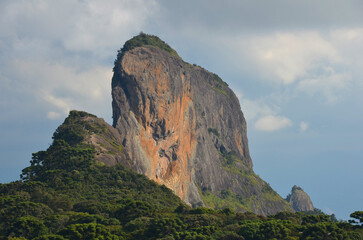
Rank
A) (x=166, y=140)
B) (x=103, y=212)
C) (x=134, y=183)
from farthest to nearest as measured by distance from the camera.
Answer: (x=166, y=140), (x=134, y=183), (x=103, y=212)

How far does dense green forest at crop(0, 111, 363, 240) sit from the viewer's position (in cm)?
8350

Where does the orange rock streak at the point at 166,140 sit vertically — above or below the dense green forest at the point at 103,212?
above

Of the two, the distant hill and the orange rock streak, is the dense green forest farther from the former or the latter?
the orange rock streak

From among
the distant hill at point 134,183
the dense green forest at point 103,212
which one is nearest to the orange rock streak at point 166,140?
the distant hill at point 134,183

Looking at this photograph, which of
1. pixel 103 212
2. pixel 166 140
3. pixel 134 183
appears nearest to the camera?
pixel 103 212

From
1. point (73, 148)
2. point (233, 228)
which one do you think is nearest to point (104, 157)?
point (73, 148)

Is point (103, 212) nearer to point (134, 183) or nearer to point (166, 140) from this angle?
point (134, 183)

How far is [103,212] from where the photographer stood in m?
103

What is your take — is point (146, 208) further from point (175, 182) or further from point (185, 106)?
point (185, 106)

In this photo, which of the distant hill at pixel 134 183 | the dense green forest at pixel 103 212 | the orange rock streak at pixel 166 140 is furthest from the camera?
the orange rock streak at pixel 166 140

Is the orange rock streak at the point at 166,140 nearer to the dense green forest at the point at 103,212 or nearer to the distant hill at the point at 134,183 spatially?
the distant hill at the point at 134,183

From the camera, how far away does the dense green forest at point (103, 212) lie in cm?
8350

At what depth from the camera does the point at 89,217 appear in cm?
9288

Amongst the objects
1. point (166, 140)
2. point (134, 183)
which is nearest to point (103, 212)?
point (134, 183)
